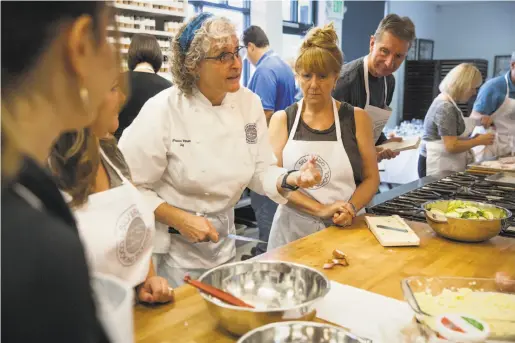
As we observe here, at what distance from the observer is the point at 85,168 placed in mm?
1143

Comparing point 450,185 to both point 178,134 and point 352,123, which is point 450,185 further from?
point 178,134

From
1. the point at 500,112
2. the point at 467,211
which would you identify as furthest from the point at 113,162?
the point at 500,112

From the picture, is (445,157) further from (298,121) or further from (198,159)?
(198,159)

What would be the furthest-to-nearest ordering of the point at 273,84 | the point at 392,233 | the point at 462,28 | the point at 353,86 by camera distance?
the point at 462,28 → the point at 273,84 → the point at 353,86 → the point at 392,233

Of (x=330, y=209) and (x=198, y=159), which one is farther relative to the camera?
(x=330, y=209)

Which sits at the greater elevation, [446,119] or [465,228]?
[446,119]

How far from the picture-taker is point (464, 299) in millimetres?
1238

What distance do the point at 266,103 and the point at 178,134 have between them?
8.01ft

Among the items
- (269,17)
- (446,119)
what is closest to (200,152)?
(446,119)

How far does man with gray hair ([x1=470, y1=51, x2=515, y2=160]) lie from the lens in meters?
4.36

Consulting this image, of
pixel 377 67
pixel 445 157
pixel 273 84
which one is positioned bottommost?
pixel 445 157

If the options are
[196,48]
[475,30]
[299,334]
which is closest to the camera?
[299,334]

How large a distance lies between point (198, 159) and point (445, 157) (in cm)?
284

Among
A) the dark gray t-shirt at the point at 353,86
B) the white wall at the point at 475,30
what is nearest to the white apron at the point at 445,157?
the dark gray t-shirt at the point at 353,86
